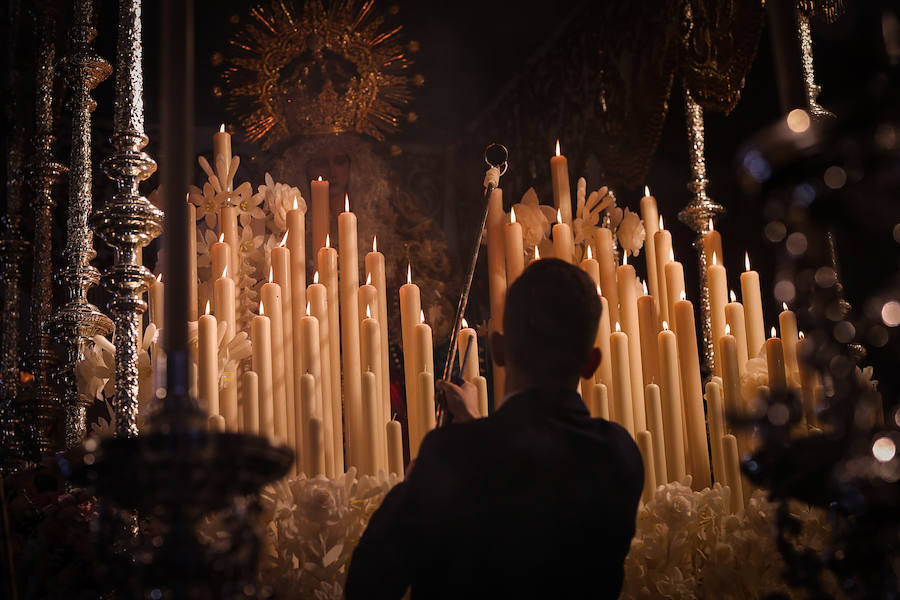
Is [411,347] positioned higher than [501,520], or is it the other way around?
[411,347]

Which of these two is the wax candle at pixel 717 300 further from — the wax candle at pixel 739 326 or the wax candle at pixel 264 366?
the wax candle at pixel 264 366

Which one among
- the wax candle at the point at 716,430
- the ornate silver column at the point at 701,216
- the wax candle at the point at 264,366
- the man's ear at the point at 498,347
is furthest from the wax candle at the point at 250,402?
the ornate silver column at the point at 701,216

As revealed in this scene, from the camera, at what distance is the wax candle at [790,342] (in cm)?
175

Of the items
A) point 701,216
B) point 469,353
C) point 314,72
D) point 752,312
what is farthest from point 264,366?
point 314,72

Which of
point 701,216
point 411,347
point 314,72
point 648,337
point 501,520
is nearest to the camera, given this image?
point 501,520

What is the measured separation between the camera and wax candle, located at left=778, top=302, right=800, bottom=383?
1747 mm

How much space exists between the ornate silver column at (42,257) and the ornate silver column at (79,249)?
0.06 meters

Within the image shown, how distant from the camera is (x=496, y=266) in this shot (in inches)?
70.0

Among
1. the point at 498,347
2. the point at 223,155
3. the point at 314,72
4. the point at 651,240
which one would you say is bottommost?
the point at 498,347

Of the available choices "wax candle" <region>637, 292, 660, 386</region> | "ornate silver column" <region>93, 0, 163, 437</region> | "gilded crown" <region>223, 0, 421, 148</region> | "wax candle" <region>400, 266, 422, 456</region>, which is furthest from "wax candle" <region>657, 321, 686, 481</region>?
"gilded crown" <region>223, 0, 421, 148</region>

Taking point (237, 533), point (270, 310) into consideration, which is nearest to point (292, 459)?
point (237, 533)

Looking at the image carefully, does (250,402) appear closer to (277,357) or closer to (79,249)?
(277,357)

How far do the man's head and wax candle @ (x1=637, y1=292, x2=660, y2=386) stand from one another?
667 millimetres

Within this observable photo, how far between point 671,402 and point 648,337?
0.63 ft
